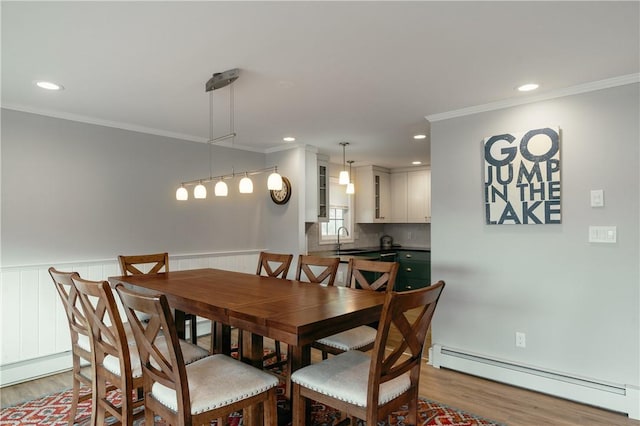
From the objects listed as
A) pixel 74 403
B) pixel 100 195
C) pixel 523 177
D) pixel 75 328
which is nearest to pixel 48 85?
pixel 100 195

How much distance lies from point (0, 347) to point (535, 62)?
4.55 metres

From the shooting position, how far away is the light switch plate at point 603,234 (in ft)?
8.73

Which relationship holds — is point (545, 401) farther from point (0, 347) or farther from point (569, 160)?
point (0, 347)

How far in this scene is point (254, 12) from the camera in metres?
1.80

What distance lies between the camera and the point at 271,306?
200cm

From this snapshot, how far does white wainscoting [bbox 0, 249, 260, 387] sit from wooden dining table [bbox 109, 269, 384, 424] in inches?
35.9

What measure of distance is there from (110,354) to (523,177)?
10.2 feet

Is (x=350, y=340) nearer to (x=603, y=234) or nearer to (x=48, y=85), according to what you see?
(x=603, y=234)

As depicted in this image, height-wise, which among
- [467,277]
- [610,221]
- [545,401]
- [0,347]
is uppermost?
[610,221]

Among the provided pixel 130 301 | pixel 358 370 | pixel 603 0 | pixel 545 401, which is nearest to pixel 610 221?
pixel 545 401

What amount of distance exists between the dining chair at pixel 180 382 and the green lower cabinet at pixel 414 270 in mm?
4826

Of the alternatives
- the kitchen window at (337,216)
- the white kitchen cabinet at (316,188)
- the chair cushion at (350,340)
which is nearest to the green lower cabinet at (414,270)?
the kitchen window at (337,216)

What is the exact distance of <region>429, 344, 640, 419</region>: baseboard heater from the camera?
2584 mm

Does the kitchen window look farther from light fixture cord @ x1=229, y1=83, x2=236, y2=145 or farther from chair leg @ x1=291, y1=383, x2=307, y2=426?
chair leg @ x1=291, y1=383, x2=307, y2=426
